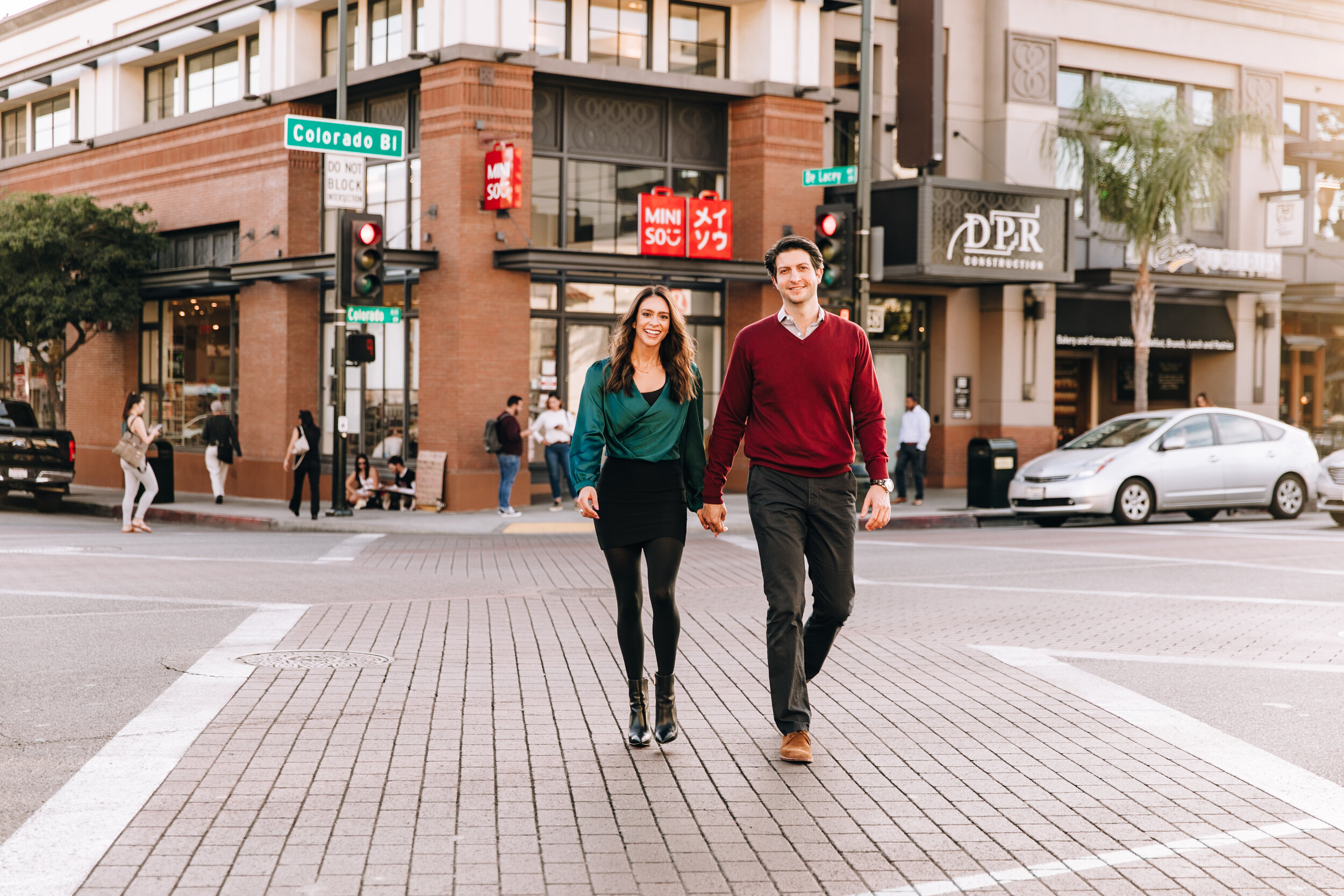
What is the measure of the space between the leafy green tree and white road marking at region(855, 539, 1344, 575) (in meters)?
15.5

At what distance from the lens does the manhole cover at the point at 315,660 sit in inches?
304

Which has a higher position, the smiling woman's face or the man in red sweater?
the smiling woman's face

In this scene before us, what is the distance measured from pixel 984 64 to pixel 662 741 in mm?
21804

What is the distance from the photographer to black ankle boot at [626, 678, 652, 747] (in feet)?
19.2

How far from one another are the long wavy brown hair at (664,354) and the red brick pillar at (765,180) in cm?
1646

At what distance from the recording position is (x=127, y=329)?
2717 cm

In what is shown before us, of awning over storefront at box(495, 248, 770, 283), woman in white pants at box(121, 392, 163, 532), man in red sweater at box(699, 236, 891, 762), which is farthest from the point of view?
awning over storefront at box(495, 248, 770, 283)

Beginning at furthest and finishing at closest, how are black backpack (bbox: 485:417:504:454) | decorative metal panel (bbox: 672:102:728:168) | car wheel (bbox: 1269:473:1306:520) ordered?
decorative metal panel (bbox: 672:102:728:168), black backpack (bbox: 485:417:504:454), car wheel (bbox: 1269:473:1306:520)

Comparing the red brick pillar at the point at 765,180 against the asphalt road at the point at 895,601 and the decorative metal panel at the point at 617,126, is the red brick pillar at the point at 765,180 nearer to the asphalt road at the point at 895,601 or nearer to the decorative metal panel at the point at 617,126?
the decorative metal panel at the point at 617,126

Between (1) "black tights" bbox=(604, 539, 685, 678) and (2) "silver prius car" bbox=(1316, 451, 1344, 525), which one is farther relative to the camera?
(2) "silver prius car" bbox=(1316, 451, 1344, 525)

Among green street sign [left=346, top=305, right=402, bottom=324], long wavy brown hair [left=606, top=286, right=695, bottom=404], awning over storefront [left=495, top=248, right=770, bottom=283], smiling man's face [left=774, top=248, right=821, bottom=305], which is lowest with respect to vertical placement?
long wavy brown hair [left=606, top=286, right=695, bottom=404]

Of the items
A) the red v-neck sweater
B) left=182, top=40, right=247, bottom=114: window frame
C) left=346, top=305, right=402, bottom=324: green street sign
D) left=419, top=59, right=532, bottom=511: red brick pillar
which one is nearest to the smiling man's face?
the red v-neck sweater

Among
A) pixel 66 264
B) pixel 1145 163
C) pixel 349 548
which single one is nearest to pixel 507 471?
pixel 349 548

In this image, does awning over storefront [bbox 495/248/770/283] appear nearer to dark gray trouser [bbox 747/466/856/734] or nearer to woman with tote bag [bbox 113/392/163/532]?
woman with tote bag [bbox 113/392/163/532]
